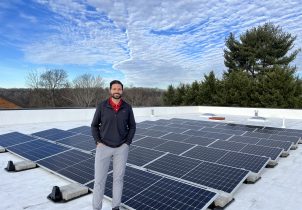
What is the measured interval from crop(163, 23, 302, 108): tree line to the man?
94.7 ft

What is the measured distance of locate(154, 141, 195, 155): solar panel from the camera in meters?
7.42

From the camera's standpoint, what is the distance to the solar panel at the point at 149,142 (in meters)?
8.13

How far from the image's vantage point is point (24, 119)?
16.1 meters

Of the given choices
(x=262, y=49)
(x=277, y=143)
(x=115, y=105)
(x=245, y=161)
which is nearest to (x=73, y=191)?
(x=115, y=105)

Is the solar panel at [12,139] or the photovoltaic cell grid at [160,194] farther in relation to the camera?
the solar panel at [12,139]

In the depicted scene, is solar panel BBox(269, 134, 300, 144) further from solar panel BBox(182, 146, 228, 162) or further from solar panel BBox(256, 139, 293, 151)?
solar panel BBox(182, 146, 228, 162)

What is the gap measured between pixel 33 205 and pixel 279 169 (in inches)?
231

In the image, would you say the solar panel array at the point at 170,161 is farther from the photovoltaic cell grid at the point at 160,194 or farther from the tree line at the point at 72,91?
the tree line at the point at 72,91

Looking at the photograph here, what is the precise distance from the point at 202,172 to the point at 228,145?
2906 millimetres

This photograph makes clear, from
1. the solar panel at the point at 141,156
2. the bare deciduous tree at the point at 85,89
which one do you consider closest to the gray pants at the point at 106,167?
the solar panel at the point at 141,156

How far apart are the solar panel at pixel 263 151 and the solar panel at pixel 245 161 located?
0.70m

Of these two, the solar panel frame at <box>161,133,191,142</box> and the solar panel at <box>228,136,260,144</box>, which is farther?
the solar panel frame at <box>161,133,191,142</box>

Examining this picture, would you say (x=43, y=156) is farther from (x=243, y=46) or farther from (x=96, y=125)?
(x=243, y=46)

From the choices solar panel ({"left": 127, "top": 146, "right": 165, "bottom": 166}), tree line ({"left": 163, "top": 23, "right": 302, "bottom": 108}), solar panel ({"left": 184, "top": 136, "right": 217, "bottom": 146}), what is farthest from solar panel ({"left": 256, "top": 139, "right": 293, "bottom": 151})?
tree line ({"left": 163, "top": 23, "right": 302, "bottom": 108})
